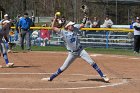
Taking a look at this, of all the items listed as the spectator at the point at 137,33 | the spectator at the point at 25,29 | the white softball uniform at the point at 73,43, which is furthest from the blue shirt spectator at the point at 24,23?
the white softball uniform at the point at 73,43

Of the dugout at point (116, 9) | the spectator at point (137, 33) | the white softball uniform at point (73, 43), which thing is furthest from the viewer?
the dugout at point (116, 9)

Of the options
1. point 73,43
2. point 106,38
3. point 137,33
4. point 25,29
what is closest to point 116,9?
point 106,38

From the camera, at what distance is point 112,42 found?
97.8 ft

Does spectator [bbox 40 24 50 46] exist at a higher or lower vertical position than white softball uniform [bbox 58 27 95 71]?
lower

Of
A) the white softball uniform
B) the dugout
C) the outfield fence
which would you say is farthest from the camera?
the dugout

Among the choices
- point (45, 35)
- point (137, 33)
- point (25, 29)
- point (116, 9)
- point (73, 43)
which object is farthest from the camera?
point (116, 9)

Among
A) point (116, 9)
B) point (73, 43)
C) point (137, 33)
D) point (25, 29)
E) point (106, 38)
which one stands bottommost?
point (106, 38)

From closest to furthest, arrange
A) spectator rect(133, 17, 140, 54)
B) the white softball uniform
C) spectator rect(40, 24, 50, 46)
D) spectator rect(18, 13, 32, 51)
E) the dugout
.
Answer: the white softball uniform, spectator rect(133, 17, 140, 54), spectator rect(18, 13, 32, 51), spectator rect(40, 24, 50, 46), the dugout

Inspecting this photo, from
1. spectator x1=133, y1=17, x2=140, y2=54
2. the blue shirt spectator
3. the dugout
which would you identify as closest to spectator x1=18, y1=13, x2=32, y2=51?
the blue shirt spectator

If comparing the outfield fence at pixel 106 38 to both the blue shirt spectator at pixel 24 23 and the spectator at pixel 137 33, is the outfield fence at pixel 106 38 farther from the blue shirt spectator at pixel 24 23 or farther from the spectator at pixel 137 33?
the blue shirt spectator at pixel 24 23

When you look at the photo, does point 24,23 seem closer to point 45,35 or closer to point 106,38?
point 45,35

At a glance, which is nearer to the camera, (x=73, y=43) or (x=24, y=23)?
(x=73, y=43)

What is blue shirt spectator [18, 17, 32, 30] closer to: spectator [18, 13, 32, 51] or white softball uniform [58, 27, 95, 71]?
spectator [18, 13, 32, 51]

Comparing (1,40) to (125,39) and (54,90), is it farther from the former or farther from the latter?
(125,39)
